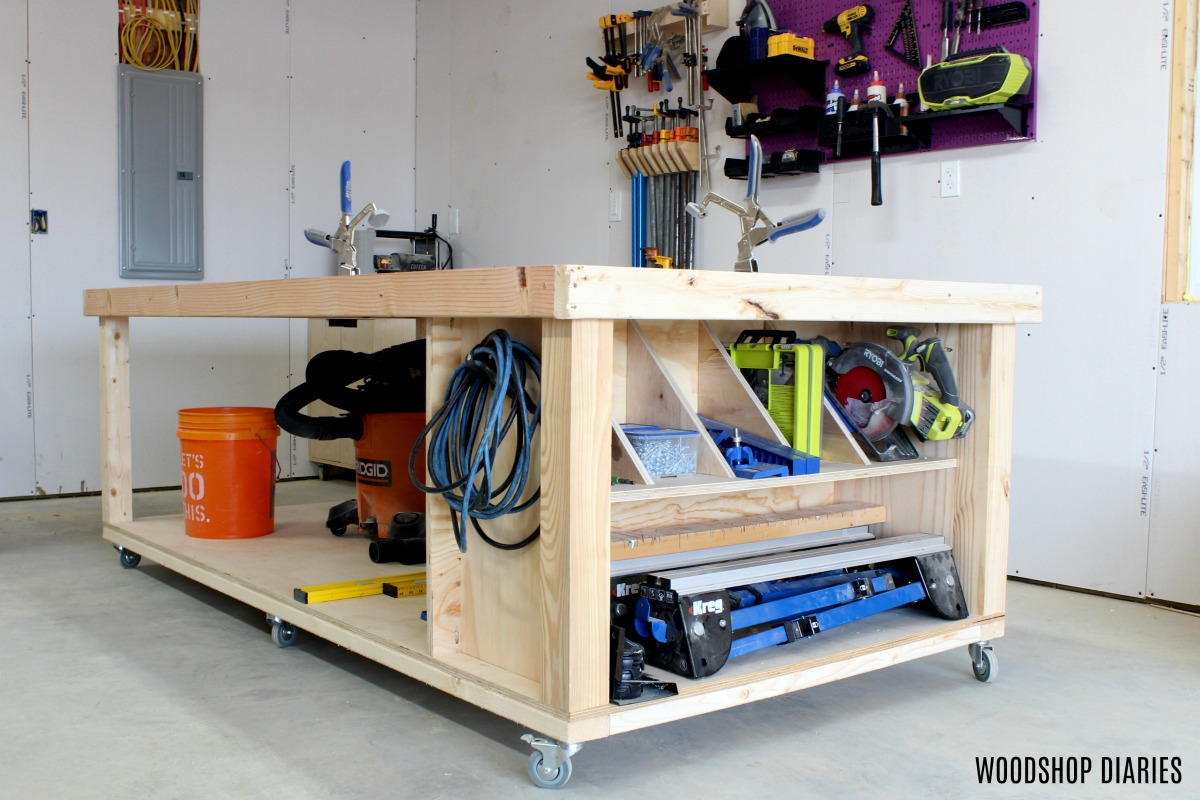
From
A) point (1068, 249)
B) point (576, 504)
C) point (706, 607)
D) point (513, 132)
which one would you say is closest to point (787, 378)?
point (706, 607)

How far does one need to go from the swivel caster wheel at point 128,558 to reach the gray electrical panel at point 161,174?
7.44ft

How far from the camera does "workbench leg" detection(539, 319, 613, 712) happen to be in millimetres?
1925

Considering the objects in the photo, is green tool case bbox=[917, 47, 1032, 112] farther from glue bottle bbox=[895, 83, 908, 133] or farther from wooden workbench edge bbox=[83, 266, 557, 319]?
wooden workbench edge bbox=[83, 266, 557, 319]

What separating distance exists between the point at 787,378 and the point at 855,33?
2.02 m

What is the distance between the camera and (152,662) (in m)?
2.79

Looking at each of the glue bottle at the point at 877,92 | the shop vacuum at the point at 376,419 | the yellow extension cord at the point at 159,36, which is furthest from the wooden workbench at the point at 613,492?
the yellow extension cord at the point at 159,36

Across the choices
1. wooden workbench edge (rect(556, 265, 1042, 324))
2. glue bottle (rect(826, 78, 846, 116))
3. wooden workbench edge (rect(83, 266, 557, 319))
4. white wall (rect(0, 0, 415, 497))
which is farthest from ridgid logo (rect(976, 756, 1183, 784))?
white wall (rect(0, 0, 415, 497))

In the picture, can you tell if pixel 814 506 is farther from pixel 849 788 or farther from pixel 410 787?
pixel 410 787

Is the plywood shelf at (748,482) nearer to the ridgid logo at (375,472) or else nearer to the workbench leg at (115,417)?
the ridgid logo at (375,472)

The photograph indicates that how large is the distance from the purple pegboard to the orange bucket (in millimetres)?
2352

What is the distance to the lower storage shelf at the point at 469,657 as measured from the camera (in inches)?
81.5

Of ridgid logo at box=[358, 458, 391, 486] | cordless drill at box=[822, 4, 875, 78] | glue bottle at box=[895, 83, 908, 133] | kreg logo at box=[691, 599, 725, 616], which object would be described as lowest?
kreg logo at box=[691, 599, 725, 616]

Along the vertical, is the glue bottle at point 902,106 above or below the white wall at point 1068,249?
above

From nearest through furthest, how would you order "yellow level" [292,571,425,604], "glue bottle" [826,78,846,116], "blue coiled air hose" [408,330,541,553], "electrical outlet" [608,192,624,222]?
"blue coiled air hose" [408,330,541,553] < "yellow level" [292,571,425,604] < "glue bottle" [826,78,846,116] < "electrical outlet" [608,192,624,222]
